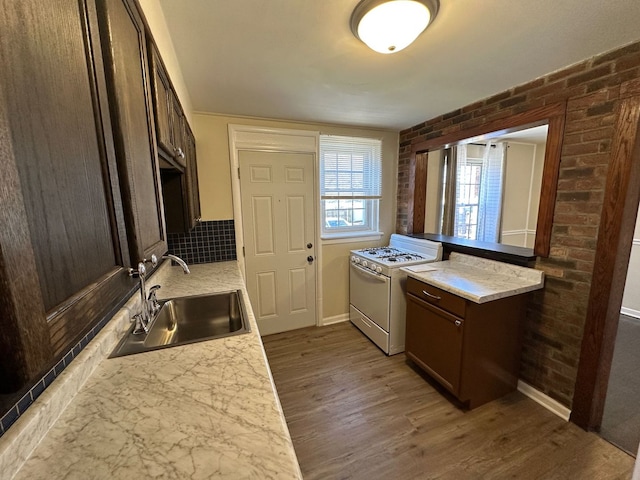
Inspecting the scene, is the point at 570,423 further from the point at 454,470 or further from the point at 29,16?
the point at 29,16

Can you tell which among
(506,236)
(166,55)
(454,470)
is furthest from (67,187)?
(506,236)

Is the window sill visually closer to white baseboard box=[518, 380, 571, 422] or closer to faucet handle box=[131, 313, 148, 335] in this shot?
white baseboard box=[518, 380, 571, 422]

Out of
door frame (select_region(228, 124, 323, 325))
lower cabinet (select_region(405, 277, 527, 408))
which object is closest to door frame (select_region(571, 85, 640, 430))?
lower cabinet (select_region(405, 277, 527, 408))

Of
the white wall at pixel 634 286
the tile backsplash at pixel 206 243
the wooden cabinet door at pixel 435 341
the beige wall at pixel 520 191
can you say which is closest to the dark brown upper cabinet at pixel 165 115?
the tile backsplash at pixel 206 243

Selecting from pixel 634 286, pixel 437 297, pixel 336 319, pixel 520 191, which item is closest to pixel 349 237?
pixel 336 319

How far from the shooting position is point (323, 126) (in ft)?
9.47

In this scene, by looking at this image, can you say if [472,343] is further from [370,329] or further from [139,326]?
[139,326]

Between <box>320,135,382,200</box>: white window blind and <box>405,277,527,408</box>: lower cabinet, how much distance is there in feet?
4.86

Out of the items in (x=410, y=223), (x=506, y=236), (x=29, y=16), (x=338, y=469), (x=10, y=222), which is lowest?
(x=338, y=469)

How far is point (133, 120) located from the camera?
0.77 meters

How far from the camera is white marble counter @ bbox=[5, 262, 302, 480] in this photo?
22.0 inches

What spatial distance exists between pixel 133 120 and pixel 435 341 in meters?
2.23

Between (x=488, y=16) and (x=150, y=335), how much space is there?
84.3 inches

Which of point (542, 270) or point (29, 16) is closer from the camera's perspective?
point (29, 16)
